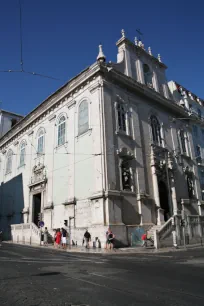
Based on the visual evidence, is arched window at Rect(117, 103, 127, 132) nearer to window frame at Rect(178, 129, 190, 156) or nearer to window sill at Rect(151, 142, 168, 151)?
window sill at Rect(151, 142, 168, 151)

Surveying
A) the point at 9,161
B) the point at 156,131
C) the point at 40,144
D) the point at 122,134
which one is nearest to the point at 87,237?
the point at 122,134

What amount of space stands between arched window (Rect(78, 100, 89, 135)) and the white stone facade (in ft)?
0.32

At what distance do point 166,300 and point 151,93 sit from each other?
2485 cm

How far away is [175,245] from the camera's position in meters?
18.2

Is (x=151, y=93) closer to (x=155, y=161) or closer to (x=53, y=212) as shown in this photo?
(x=155, y=161)

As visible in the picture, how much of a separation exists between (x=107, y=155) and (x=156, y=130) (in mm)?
9360

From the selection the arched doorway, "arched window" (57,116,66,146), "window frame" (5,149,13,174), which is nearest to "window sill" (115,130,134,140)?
the arched doorway

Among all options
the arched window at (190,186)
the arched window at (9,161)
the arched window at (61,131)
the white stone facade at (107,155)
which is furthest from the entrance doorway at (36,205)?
the arched window at (190,186)

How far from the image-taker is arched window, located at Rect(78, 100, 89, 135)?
74.9 ft

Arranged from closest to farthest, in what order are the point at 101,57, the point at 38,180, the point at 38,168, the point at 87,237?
the point at 87,237
the point at 101,57
the point at 38,180
the point at 38,168

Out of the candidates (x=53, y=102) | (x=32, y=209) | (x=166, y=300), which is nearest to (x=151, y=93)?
(x=53, y=102)

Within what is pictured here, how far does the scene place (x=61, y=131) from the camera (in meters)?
26.2

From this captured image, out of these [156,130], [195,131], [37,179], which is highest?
[195,131]

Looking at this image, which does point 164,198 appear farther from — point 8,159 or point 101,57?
point 8,159
